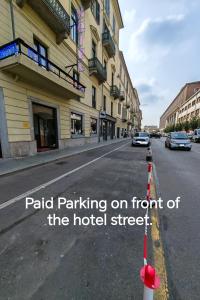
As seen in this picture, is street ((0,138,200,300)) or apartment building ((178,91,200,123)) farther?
apartment building ((178,91,200,123))

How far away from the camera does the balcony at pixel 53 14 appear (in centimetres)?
927

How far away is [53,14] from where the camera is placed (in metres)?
10.1

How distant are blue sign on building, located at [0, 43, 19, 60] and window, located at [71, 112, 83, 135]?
839 centimetres

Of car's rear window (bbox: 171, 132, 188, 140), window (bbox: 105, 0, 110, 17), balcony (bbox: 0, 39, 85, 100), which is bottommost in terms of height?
car's rear window (bbox: 171, 132, 188, 140)

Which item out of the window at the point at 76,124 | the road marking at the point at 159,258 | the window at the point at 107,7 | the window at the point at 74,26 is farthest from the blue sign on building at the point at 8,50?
the window at the point at 107,7

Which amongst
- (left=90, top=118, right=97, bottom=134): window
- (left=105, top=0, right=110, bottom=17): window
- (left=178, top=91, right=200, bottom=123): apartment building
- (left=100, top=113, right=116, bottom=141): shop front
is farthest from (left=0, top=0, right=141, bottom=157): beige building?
(left=178, top=91, right=200, bottom=123): apartment building

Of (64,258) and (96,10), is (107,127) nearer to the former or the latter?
(96,10)

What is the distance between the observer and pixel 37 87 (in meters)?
10.6

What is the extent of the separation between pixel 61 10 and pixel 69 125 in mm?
8454

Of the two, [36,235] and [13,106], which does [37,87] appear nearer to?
[13,106]

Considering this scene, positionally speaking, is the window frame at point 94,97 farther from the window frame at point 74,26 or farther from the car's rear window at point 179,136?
the car's rear window at point 179,136

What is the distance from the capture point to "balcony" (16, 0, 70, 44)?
9266mm

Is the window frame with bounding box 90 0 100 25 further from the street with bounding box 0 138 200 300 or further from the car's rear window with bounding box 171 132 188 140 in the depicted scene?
the street with bounding box 0 138 200 300

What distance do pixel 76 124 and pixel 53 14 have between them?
9.10 meters
